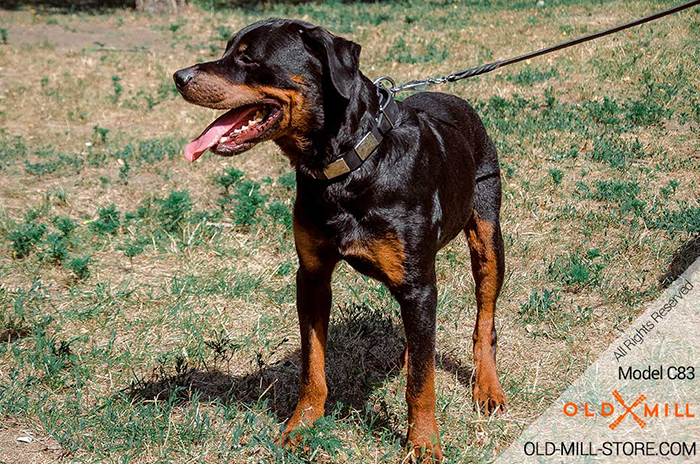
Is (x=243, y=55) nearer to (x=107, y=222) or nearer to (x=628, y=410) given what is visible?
(x=628, y=410)

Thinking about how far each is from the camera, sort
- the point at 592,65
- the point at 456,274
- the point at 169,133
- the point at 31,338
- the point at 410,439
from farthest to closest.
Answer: the point at 592,65 → the point at 169,133 → the point at 456,274 → the point at 31,338 → the point at 410,439

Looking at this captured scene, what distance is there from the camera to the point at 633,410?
375 cm

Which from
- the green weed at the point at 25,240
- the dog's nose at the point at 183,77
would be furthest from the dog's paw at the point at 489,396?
the green weed at the point at 25,240

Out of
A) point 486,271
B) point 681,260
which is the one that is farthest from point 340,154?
point 681,260

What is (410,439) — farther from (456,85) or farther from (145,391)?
(456,85)

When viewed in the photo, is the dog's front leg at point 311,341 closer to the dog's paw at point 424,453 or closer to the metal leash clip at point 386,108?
the dog's paw at point 424,453

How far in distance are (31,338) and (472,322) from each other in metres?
2.86

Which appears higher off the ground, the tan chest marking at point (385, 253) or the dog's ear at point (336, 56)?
the dog's ear at point (336, 56)

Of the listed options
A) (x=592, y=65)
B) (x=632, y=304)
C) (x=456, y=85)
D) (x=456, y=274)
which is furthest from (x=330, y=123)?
(x=592, y=65)

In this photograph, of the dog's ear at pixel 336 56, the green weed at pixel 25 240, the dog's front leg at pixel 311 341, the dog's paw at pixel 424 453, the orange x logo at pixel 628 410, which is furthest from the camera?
the green weed at pixel 25 240

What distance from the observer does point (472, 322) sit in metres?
4.75

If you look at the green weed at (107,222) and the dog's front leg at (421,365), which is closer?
the dog's front leg at (421,365)

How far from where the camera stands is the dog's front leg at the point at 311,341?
11.5ft

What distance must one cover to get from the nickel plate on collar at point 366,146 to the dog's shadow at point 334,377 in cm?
141
